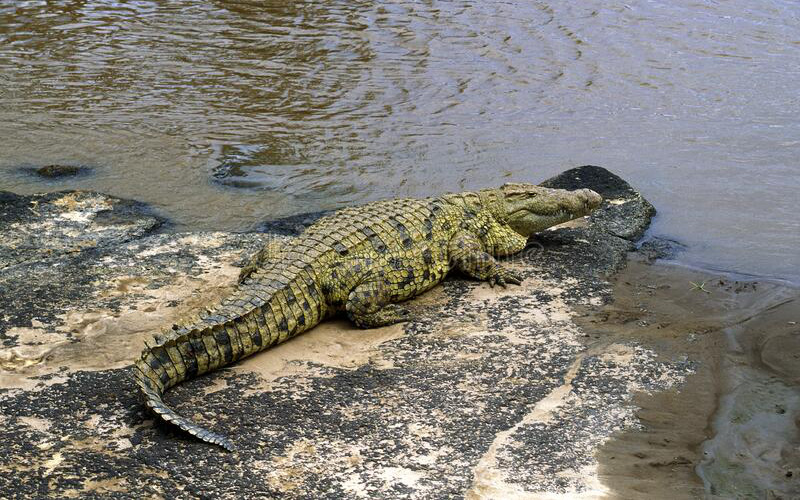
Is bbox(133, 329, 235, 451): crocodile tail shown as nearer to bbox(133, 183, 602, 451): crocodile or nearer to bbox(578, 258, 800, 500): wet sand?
bbox(133, 183, 602, 451): crocodile

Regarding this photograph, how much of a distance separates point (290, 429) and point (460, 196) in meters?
2.74

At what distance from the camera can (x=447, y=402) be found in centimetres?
421

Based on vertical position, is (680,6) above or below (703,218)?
above

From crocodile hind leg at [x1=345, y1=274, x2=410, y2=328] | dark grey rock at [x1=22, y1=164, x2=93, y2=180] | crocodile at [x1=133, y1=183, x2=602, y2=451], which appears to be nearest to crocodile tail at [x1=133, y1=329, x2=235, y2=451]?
crocodile at [x1=133, y1=183, x2=602, y2=451]

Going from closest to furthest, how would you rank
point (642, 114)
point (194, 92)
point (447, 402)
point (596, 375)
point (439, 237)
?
point (447, 402), point (596, 375), point (439, 237), point (642, 114), point (194, 92)

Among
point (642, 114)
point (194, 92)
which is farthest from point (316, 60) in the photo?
point (642, 114)

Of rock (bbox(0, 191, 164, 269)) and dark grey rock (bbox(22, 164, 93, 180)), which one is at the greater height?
rock (bbox(0, 191, 164, 269))

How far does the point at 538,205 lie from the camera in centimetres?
636

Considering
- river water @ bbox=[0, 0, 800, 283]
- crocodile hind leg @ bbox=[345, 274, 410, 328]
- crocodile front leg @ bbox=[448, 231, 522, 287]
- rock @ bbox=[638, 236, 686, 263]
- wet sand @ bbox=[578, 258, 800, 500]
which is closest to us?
wet sand @ bbox=[578, 258, 800, 500]

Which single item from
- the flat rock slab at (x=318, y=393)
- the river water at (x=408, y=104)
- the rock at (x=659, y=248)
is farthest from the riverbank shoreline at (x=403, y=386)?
the river water at (x=408, y=104)

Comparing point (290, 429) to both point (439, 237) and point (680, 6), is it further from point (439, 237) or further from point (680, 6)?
point (680, 6)

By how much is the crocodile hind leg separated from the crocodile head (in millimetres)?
1475

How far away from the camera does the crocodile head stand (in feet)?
20.8

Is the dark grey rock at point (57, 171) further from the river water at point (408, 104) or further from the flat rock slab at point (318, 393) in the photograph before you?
the flat rock slab at point (318, 393)
